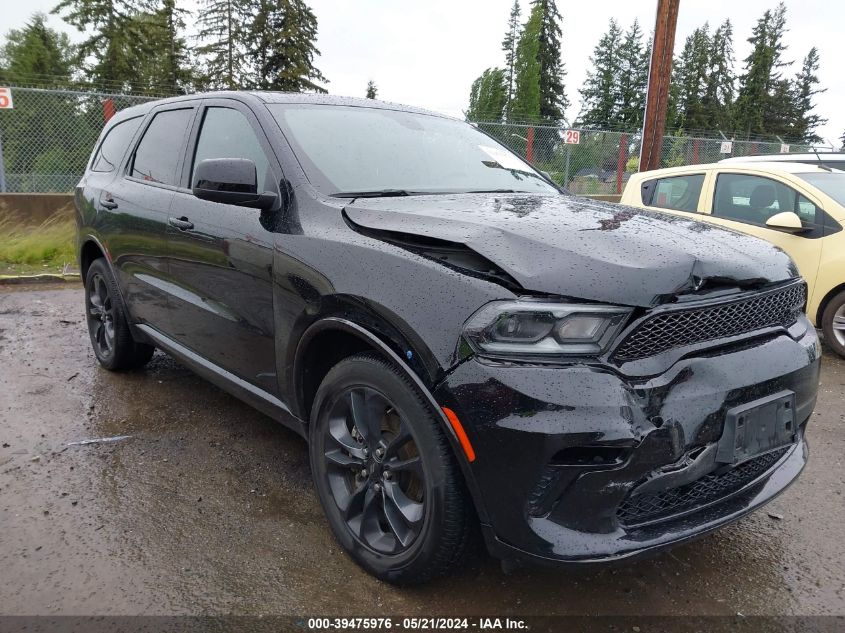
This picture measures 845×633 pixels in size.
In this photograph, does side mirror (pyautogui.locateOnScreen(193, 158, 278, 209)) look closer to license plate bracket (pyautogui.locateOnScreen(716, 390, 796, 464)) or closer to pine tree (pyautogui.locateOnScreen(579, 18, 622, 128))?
license plate bracket (pyautogui.locateOnScreen(716, 390, 796, 464))

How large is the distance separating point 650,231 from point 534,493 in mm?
1000

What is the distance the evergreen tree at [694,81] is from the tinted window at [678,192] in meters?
68.0

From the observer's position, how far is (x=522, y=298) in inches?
69.9

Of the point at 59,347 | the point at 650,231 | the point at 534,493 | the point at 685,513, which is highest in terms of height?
the point at 650,231

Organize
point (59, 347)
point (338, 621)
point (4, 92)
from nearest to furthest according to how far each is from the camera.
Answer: point (338, 621)
point (59, 347)
point (4, 92)

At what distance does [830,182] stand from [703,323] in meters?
4.83

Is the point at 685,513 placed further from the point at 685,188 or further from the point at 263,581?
the point at 685,188

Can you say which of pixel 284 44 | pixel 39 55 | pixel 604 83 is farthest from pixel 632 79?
pixel 39 55

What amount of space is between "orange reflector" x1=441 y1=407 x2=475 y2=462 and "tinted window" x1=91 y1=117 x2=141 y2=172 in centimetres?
336

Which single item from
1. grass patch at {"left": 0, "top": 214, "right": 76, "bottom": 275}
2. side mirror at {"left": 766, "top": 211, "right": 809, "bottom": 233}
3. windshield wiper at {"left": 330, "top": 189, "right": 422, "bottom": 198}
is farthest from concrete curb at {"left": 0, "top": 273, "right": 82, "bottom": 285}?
side mirror at {"left": 766, "top": 211, "right": 809, "bottom": 233}

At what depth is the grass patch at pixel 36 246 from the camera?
8.50 metres

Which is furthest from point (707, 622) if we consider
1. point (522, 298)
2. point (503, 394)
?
point (522, 298)

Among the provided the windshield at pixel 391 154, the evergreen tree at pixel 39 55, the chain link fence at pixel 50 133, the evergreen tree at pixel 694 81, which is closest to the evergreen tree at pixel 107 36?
the evergreen tree at pixel 39 55

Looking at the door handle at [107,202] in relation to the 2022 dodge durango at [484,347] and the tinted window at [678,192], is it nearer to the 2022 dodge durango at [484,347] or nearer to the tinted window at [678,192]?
the 2022 dodge durango at [484,347]
